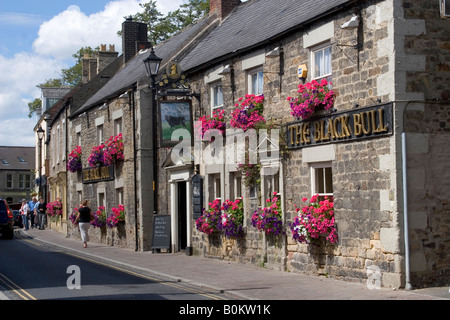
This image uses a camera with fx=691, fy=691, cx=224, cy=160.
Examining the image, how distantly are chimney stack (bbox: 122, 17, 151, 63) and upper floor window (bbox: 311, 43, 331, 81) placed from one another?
20.6 metres

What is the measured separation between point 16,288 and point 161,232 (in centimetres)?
Result: 978

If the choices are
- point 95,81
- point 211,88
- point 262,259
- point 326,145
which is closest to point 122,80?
point 95,81

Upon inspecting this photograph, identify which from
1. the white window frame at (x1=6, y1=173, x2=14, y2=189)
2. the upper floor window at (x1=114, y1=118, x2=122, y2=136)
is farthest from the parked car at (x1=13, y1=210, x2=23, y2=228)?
the white window frame at (x1=6, y1=173, x2=14, y2=189)

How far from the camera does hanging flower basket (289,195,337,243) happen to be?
14.4 meters

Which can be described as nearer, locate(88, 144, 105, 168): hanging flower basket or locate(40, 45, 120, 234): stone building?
locate(88, 144, 105, 168): hanging flower basket

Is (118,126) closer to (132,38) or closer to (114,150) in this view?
(114,150)

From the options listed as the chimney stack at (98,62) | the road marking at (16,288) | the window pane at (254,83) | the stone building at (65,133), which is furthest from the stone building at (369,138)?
the chimney stack at (98,62)

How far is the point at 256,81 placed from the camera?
18.0m

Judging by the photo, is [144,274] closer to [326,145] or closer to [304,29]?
[326,145]

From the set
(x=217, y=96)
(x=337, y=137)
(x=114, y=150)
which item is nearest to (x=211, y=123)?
(x=217, y=96)

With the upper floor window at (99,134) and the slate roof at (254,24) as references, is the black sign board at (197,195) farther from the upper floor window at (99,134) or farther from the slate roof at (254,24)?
the upper floor window at (99,134)

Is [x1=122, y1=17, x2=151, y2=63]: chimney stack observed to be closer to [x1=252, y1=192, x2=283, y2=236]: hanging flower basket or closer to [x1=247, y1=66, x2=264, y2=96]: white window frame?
[x1=247, y1=66, x2=264, y2=96]: white window frame

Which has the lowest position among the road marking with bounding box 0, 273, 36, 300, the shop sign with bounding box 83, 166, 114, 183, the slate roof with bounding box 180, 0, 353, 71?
the road marking with bounding box 0, 273, 36, 300

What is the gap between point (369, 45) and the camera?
13.4m
